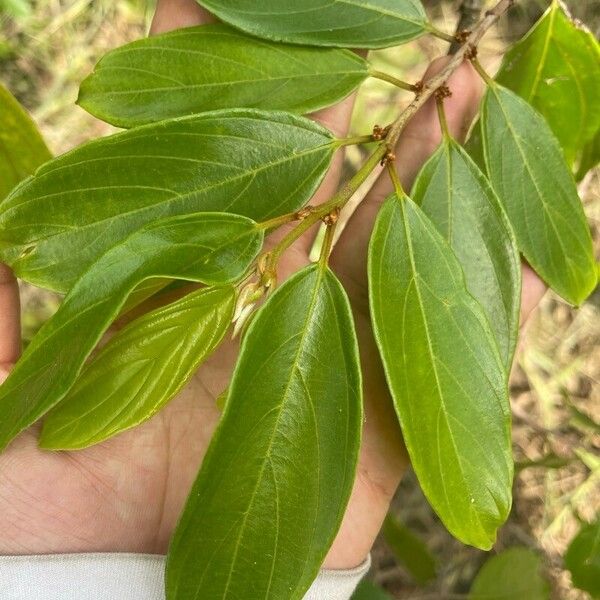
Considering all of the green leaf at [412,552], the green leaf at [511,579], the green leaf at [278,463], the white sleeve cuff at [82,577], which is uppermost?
the green leaf at [278,463]

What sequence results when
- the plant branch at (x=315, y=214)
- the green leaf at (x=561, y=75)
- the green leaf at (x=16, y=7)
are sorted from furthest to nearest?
the green leaf at (x=16, y=7), the green leaf at (x=561, y=75), the plant branch at (x=315, y=214)

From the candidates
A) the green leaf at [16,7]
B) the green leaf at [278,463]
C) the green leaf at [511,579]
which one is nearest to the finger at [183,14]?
the green leaf at [278,463]

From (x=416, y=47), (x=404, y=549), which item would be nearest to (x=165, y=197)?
(x=404, y=549)

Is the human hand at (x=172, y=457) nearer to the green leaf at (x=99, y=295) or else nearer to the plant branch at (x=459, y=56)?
the plant branch at (x=459, y=56)

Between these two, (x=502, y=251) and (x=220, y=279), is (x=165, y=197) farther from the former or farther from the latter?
(x=502, y=251)

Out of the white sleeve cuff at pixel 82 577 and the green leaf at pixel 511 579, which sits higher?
the white sleeve cuff at pixel 82 577
